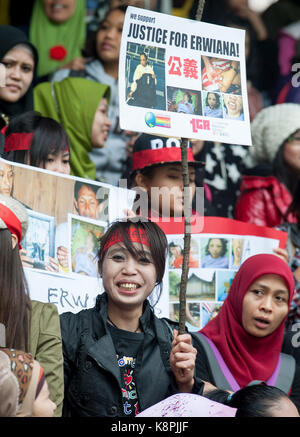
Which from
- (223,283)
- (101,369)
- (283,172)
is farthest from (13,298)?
(283,172)

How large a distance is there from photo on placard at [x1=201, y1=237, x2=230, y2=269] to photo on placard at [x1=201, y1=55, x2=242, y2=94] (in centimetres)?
105

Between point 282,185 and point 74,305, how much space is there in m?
2.22

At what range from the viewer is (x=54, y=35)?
20.8 feet

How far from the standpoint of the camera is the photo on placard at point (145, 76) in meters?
3.53

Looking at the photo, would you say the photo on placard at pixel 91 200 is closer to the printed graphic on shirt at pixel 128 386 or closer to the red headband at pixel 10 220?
the red headband at pixel 10 220


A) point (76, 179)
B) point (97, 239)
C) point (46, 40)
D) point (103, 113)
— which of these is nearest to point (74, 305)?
point (97, 239)

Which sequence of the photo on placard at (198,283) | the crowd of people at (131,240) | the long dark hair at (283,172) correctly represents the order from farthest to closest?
the long dark hair at (283,172), the photo on placard at (198,283), the crowd of people at (131,240)

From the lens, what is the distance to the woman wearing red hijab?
4.06 meters

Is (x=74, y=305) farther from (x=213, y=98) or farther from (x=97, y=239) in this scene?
(x=213, y=98)

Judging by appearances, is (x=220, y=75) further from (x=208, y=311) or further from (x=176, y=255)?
(x=208, y=311)

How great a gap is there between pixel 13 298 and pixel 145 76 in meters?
1.11

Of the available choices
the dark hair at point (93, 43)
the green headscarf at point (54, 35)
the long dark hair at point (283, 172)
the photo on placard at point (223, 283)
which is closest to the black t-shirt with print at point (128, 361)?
the photo on placard at point (223, 283)

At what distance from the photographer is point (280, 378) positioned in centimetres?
409

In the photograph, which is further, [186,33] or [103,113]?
[103,113]
